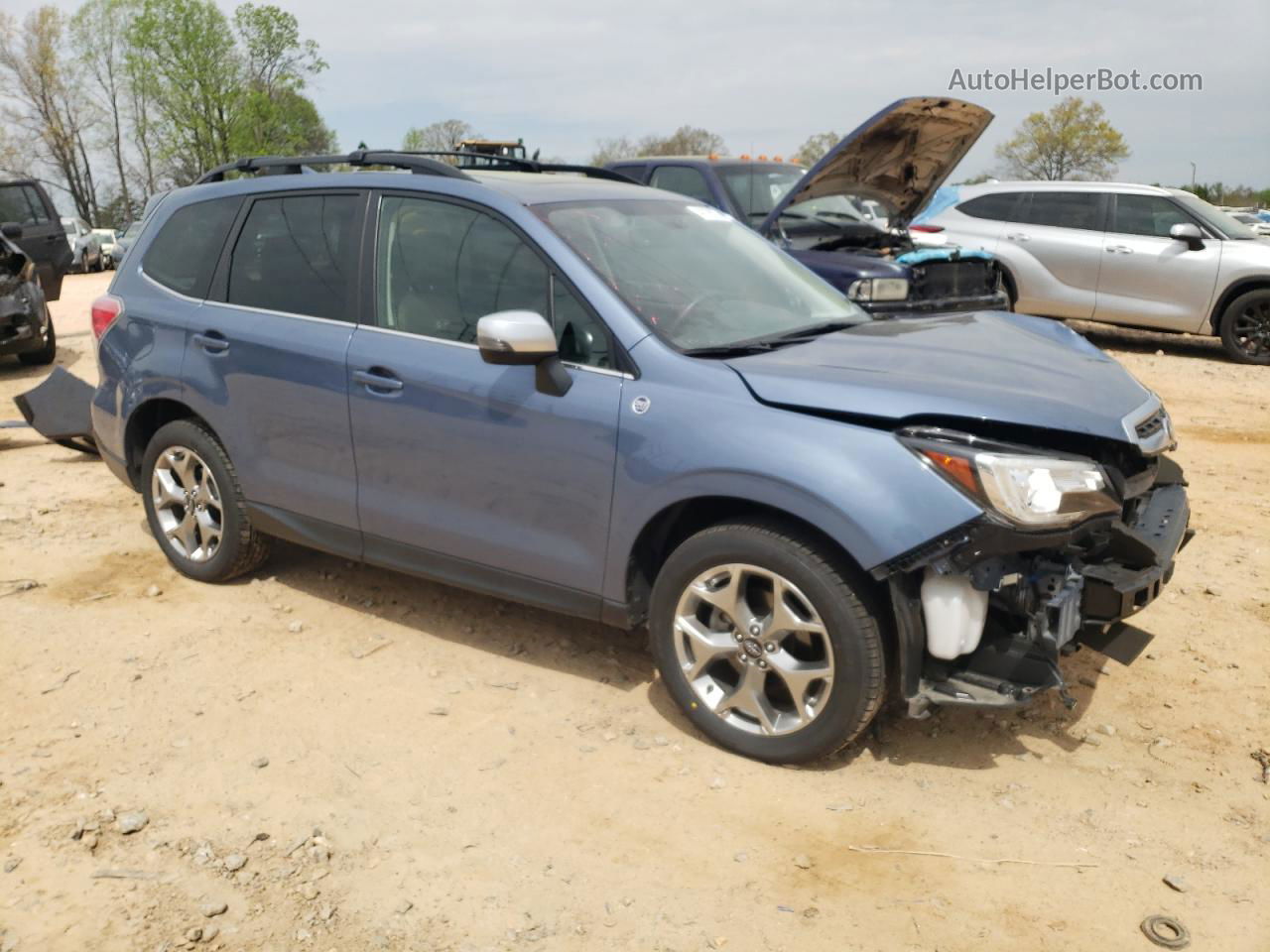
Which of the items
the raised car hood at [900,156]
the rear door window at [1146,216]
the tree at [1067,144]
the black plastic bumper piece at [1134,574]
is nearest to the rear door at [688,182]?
the raised car hood at [900,156]

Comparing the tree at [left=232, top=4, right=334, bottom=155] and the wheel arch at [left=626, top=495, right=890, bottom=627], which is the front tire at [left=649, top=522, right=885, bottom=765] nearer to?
the wheel arch at [left=626, top=495, right=890, bottom=627]

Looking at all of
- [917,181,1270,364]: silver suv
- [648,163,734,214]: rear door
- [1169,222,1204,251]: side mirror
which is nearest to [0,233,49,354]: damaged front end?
[648,163,734,214]: rear door

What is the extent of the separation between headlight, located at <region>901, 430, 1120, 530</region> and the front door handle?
1.94 m

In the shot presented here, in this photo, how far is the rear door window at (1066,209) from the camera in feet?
38.9

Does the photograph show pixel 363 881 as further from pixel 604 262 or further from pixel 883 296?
pixel 883 296

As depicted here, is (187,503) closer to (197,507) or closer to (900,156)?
(197,507)

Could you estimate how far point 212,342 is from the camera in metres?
4.86

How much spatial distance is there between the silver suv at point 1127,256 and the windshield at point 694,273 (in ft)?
26.0

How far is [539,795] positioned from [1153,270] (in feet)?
32.9

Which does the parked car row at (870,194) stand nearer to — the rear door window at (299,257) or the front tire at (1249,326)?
the rear door window at (299,257)

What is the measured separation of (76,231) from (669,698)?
30.9 metres

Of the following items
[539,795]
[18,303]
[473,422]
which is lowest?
[539,795]

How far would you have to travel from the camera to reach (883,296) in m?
5.36

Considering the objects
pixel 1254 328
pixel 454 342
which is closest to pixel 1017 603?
pixel 454 342
